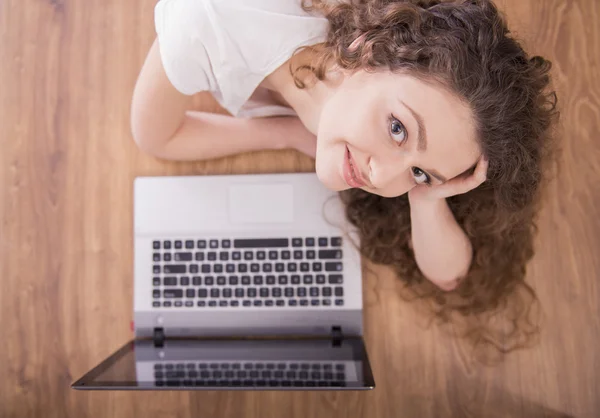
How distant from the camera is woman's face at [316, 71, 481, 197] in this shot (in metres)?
0.53

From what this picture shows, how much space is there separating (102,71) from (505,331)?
0.89 m

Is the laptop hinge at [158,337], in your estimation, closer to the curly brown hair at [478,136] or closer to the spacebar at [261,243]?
the spacebar at [261,243]

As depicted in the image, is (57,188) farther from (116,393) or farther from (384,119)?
(384,119)

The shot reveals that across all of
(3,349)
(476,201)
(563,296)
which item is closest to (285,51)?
(476,201)

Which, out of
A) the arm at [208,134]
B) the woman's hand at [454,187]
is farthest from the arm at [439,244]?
the arm at [208,134]

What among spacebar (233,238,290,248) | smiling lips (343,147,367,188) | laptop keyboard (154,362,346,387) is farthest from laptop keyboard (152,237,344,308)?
smiling lips (343,147,367,188)

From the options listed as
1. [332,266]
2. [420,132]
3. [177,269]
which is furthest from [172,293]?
[420,132]

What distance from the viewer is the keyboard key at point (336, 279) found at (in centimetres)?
81

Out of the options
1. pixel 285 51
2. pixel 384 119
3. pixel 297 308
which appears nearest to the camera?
pixel 384 119

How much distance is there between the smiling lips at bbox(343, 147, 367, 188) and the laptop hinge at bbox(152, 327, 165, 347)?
45cm

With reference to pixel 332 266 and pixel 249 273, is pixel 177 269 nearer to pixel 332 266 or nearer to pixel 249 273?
pixel 249 273

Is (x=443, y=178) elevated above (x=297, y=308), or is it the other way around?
(x=443, y=178)

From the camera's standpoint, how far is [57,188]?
89cm

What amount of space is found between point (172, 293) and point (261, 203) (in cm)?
23
